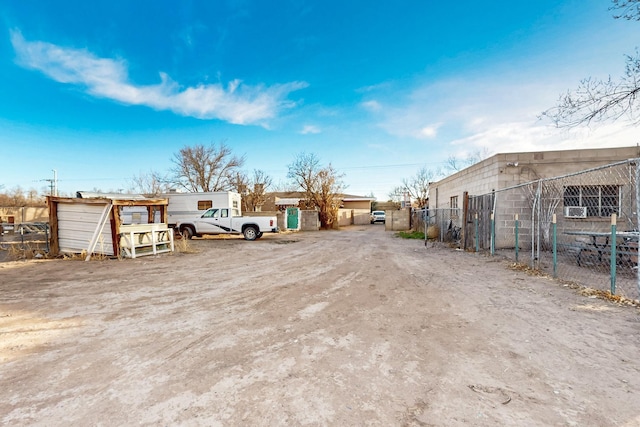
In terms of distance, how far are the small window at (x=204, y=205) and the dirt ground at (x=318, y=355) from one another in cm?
1056

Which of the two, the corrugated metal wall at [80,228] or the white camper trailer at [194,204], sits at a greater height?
the white camper trailer at [194,204]

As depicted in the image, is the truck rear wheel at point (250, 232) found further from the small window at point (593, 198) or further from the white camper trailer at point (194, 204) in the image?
the small window at point (593, 198)

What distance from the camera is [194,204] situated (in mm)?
16609

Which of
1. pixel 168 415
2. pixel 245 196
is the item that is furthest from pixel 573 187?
pixel 245 196

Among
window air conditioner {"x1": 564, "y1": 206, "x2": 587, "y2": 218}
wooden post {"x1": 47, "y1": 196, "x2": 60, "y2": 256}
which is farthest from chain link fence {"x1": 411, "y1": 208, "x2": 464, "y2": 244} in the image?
wooden post {"x1": 47, "y1": 196, "x2": 60, "y2": 256}

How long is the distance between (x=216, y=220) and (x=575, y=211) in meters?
15.3

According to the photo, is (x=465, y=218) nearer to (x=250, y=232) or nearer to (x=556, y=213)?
(x=556, y=213)

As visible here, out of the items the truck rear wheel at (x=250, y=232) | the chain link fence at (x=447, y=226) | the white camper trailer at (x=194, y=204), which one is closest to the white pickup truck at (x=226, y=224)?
the truck rear wheel at (x=250, y=232)

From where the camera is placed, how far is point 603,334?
11.4ft

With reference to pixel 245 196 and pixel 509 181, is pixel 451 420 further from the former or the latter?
pixel 245 196

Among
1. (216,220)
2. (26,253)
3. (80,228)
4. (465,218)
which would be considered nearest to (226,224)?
(216,220)

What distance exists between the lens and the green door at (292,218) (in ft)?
81.4

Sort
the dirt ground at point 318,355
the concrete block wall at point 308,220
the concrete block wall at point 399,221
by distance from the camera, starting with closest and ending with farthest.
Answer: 1. the dirt ground at point 318,355
2. the concrete block wall at point 399,221
3. the concrete block wall at point 308,220

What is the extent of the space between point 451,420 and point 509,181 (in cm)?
1115
